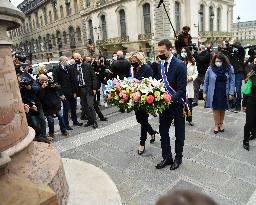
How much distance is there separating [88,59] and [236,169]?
18.5 feet

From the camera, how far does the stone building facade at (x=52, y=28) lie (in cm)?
4877

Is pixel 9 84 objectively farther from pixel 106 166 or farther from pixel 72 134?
pixel 72 134

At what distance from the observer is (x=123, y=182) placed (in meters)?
4.16

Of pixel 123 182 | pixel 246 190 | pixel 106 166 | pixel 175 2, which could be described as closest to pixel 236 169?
pixel 246 190

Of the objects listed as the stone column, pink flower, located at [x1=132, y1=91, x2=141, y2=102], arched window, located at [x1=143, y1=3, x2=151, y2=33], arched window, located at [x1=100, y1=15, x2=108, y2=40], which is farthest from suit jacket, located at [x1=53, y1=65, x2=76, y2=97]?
arched window, located at [x1=100, y1=15, x2=108, y2=40]

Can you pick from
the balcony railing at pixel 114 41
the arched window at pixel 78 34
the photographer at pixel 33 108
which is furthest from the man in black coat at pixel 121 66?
the arched window at pixel 78 34

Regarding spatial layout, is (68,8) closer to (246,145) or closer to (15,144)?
(246,145)

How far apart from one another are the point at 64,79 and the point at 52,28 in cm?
5322

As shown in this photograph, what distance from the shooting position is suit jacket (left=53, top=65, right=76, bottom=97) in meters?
7.35

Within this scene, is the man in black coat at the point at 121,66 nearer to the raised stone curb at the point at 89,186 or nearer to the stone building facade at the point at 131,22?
the raised stone curb at the point at 89,186

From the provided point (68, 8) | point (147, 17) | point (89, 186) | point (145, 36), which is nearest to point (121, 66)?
point (89, 186)

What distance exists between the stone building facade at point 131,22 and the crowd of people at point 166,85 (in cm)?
2122

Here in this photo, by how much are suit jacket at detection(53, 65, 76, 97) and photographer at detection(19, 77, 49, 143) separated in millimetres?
1174

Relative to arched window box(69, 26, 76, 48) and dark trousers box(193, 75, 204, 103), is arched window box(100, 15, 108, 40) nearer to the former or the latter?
arched window box(69, 26, 76, 48)
